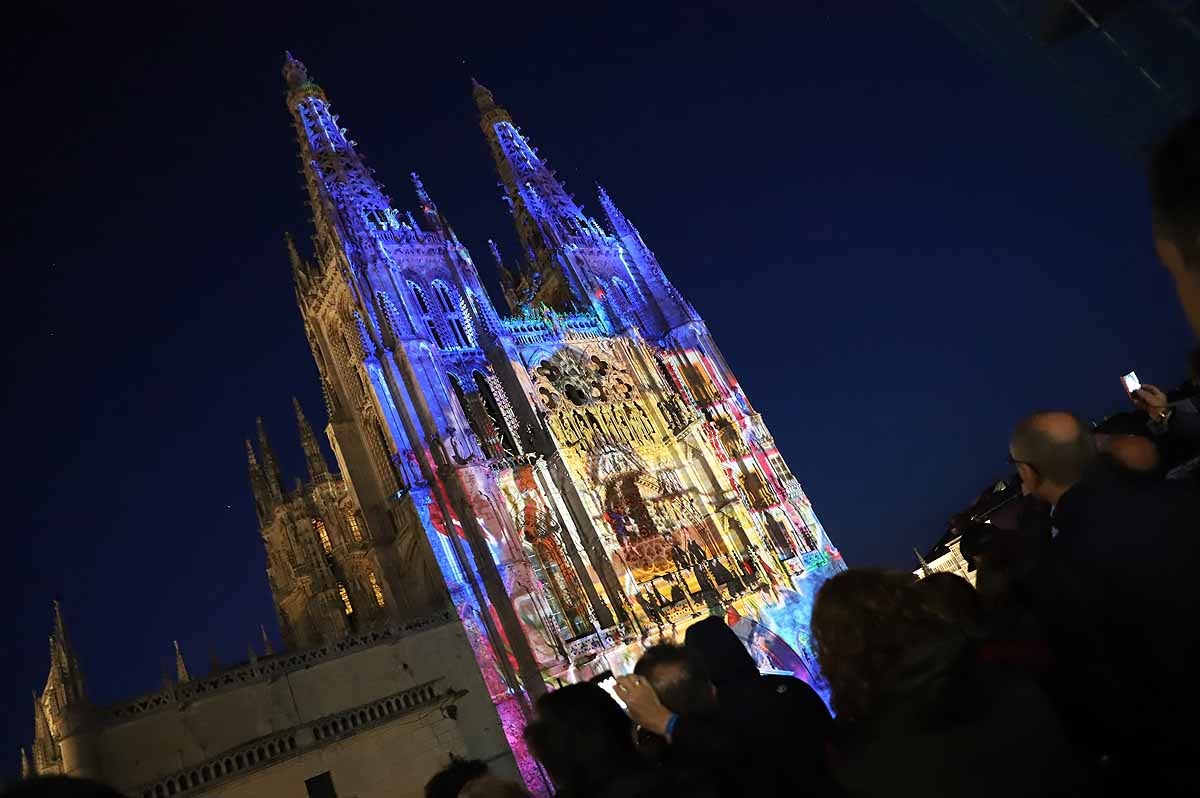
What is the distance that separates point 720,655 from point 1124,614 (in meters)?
1.89

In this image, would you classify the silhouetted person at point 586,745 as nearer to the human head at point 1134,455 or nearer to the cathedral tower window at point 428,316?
the human head at point 1134,455

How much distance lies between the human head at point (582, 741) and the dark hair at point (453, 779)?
3.59 meters

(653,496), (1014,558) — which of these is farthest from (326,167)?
(1014,558)

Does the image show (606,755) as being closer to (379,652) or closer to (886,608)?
(886,608)

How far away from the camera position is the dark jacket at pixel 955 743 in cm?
279

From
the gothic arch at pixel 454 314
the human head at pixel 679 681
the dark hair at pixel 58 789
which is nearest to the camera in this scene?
the dark hair at pixel 58 789

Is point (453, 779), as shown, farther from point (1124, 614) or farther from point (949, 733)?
point (1124, 614)

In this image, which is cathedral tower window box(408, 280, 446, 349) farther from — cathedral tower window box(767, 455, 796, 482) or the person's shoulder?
the person's shoulder

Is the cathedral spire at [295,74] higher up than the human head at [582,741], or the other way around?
the cathedral spire at [295,74]

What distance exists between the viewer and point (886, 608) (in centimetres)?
322

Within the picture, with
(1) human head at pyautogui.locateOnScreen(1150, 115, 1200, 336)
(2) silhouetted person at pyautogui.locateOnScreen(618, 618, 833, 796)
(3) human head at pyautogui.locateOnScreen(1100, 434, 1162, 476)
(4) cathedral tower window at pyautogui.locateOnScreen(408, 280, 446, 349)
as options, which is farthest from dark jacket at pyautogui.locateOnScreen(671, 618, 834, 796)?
(4) cathedral tower window at pyautogui.locateOnScreen(408, 280, 446, 349)

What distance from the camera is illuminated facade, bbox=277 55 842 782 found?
30.5 metres

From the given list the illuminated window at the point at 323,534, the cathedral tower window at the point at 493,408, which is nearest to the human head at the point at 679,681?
the cathedral tower window at the point at 493,408

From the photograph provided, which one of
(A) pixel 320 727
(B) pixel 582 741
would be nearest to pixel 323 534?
(A) pixel 320 727
